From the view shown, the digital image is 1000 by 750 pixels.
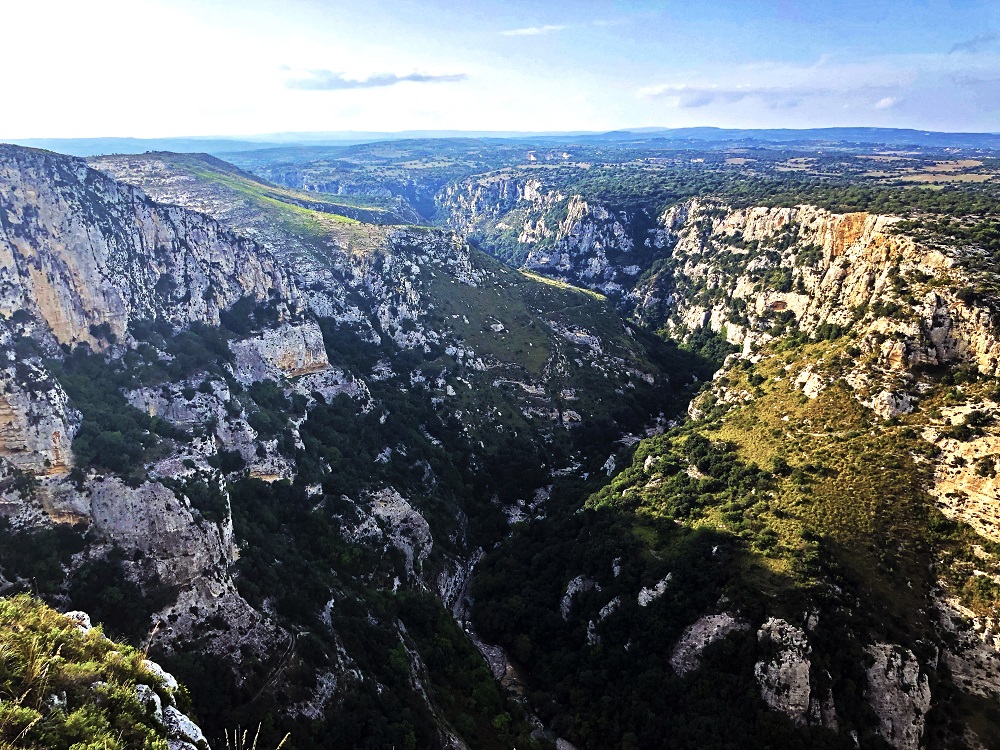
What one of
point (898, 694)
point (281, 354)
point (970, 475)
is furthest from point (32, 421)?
point (970, 475)

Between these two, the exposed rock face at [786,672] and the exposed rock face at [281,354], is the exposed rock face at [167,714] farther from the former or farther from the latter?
the exposed rock face at [281,354]

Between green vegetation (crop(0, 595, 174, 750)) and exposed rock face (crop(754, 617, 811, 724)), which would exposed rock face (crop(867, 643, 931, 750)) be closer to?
exposed rock face (crop(754, 617, 811, 724))

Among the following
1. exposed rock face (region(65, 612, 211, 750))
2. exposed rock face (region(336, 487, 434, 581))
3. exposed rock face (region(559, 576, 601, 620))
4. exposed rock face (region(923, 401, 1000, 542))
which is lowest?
exposed rock face (region(559, 576, 601, 620))

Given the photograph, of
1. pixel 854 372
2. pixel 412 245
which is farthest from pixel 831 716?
pixel 412 245

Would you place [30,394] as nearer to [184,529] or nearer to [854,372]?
[184,529]

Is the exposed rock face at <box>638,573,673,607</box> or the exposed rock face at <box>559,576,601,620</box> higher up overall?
the exposed rock face at <box>638,573,673,607</box>

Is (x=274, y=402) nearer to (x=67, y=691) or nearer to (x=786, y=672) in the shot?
(x=67, y=691)

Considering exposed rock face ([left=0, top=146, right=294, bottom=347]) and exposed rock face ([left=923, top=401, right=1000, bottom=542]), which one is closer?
exposed rock face ([left=923, top=401, right=1000, bottom=542])

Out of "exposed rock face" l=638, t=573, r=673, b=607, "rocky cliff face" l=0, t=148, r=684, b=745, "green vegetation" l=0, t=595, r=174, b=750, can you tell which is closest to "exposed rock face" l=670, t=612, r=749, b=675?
"exposed rock face" l=638, t=573, r=673, b=607
